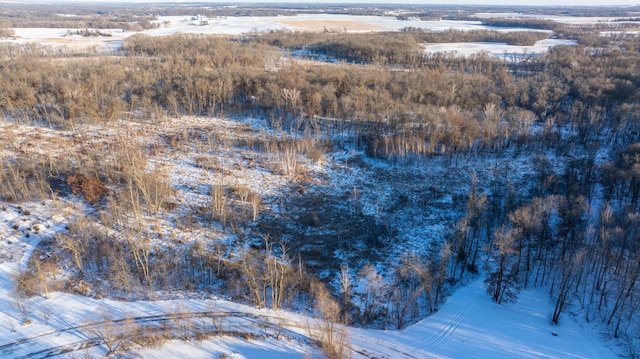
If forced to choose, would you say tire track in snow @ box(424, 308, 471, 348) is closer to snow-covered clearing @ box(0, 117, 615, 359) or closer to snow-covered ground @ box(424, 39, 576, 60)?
snow-covered clearing @ box(0, 117, 615, 359)

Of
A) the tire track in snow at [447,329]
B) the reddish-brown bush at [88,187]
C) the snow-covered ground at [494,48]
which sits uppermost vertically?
the snow-covered ground at [494,48]

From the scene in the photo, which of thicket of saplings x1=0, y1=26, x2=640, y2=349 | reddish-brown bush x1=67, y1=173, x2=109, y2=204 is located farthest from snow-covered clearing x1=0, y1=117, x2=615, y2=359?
reddish-brown bush x1=67, y1=173, x2=109, y2=204

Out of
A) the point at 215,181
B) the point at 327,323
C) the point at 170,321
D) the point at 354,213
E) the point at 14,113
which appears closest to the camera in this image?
the point at 327,323

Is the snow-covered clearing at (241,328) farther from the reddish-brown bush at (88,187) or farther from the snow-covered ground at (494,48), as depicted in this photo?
the snow-covered ground at (494,48)

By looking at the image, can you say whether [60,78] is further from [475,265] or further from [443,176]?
[475,265]

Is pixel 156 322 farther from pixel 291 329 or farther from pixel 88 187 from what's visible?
pixel 88 187

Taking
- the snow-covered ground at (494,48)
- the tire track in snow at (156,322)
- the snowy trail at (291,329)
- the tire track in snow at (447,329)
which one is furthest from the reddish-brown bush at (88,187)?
the snow-covered ground at (494,48)

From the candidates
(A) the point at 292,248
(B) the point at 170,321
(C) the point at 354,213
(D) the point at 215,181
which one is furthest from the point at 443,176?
(B) the point at 170,321
